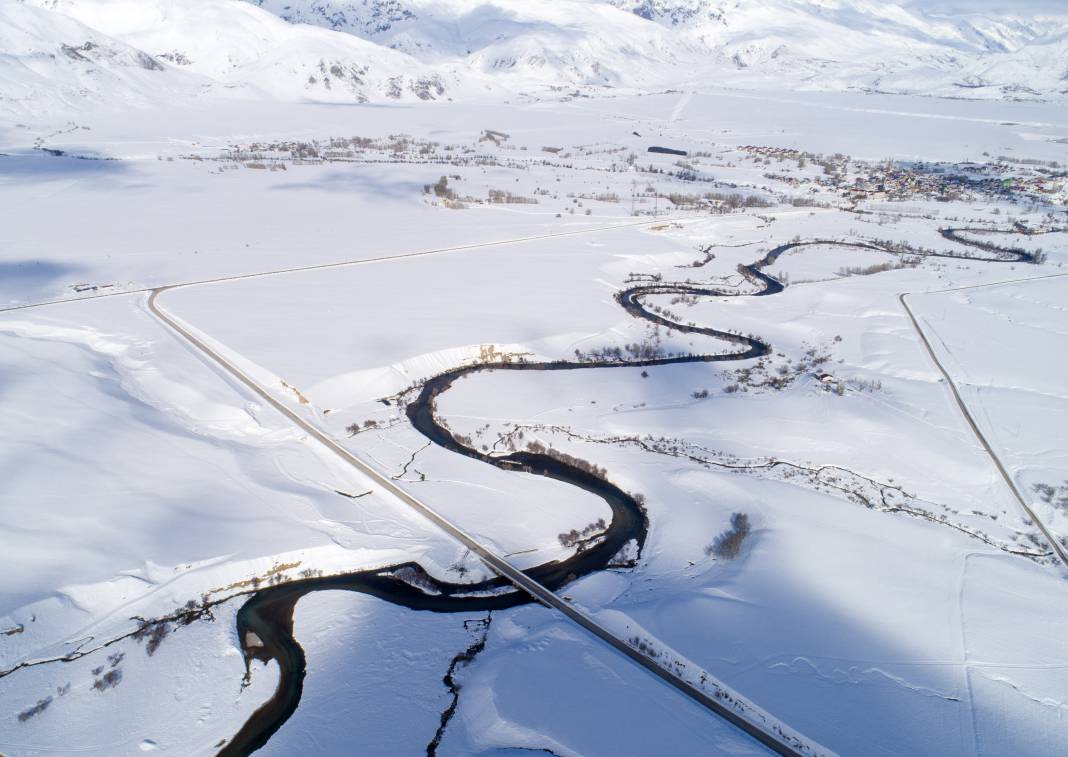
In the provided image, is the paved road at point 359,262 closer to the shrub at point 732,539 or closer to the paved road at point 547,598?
the paved road at point 547,598

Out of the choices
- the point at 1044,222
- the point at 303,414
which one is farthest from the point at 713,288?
the point at 1044,222

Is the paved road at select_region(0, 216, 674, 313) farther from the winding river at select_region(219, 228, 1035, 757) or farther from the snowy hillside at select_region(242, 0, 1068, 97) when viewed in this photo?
the snowy hillside at select_region(242, 0, 1068, 97)

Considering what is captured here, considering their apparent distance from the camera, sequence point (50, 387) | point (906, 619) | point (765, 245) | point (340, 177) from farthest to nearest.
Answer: point (340, 177) → point (765, 245) → point (50, 387) → point (906, 619)

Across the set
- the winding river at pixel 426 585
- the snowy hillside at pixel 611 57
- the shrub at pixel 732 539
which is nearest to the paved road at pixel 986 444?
the shrub at pixel 732 539

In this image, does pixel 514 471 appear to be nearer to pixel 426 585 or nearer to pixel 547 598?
pixel 426 585

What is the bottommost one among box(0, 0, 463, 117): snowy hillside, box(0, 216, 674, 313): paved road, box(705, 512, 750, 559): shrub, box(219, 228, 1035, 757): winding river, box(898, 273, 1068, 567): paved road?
box(219, 228, 1035, 757): winding river

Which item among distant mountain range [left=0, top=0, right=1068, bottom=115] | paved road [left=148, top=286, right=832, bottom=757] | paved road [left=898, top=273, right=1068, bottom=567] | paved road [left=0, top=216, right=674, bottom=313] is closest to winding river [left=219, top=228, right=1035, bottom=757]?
paved road [left=148, top=286, right=832, bottom=757]

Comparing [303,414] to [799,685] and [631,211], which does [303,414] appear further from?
[631,211]
